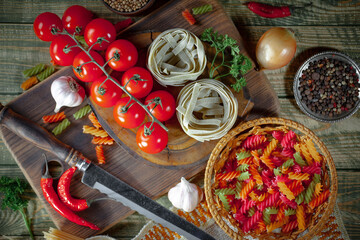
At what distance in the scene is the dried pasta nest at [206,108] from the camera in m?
1.87

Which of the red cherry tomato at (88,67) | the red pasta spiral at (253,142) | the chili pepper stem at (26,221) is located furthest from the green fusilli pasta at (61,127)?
the red pasta spiral at (253,142)

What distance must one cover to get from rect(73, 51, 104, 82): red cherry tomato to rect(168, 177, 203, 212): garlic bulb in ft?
2.70

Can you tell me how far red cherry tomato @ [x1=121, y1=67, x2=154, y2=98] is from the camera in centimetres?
183

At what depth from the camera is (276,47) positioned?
2.04m

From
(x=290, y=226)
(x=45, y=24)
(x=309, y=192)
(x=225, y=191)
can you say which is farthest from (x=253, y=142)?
(x=45, y=24)

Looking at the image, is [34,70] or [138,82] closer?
[138,82]

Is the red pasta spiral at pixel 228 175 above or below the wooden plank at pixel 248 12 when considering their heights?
below

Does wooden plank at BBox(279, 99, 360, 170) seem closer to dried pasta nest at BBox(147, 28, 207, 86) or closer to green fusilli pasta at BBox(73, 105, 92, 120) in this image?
dried pasta nest at BBox(147, 28, 207, 86)

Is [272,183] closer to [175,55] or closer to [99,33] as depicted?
[175,55]

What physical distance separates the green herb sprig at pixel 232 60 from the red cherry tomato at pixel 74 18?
31.8 inches

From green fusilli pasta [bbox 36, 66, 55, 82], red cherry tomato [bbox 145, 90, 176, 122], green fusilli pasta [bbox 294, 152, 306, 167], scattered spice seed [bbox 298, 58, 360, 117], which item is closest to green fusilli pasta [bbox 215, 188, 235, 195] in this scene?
green fusilli pasta [bbox 294, 152, 306, 167]

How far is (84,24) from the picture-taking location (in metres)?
2.14

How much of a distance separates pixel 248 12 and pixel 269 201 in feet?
4.43

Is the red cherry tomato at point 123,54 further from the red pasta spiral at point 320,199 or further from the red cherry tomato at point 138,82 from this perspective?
the red pasta spiral at point 320,199
